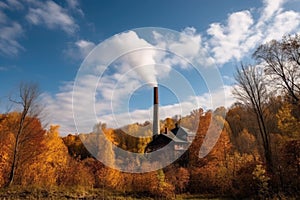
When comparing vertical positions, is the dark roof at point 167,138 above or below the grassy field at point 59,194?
above

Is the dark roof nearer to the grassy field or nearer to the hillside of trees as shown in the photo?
the hillside of trees

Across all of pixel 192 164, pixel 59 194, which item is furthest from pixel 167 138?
pixel 59 194

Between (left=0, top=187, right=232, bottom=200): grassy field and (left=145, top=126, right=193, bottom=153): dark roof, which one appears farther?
(left=145, top=126, right=193, bottom=153): dark roof

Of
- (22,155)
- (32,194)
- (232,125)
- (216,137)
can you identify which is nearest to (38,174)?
(22,155)

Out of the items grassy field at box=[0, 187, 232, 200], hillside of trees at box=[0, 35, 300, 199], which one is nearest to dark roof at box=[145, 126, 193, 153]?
hillside of trees at box=[0, 35, 300, 199]

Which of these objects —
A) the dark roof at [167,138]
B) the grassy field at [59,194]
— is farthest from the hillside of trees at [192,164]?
the dark roof at [167,138]

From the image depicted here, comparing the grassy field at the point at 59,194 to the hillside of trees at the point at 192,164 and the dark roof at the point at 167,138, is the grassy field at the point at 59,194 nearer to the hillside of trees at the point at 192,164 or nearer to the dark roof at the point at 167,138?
the hillside of trees at the point at 192,164

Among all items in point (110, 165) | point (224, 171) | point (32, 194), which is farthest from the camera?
point (110, 165)

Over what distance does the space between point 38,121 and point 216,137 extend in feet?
58.4

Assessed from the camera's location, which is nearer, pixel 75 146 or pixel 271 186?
pixel 271 186

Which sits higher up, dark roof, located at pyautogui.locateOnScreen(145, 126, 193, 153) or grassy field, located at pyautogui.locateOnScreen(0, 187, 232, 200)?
dark roof, located at pyautogui.locateOnScreen(145, 126, 193, 153)

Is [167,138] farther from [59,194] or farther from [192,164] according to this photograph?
[59,194]

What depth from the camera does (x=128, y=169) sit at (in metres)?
25.5

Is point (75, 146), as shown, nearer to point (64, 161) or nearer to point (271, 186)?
point (64, 161)
